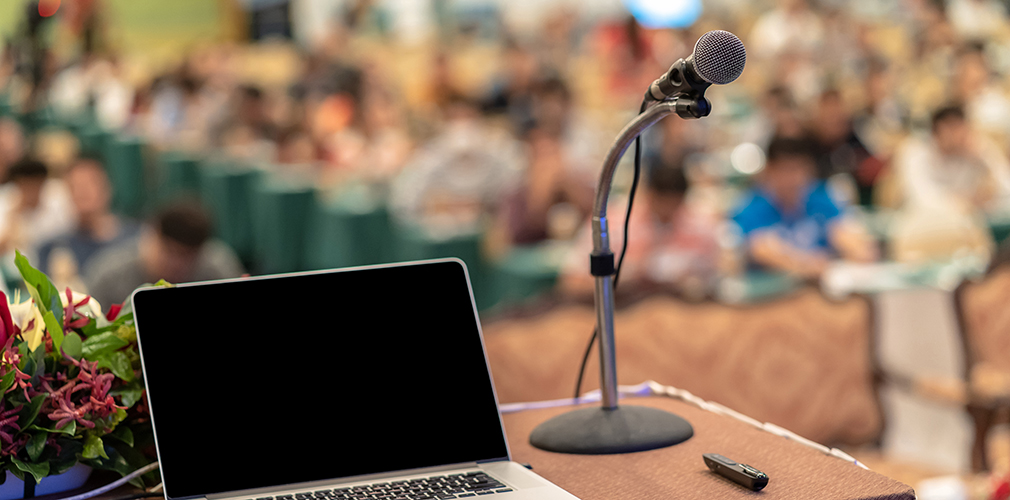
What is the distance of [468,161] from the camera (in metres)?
5.48

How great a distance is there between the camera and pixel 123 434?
1183mm

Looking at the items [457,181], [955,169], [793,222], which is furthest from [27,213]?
[955,169]

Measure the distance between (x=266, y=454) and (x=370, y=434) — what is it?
120mm

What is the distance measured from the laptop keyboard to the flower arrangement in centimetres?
21

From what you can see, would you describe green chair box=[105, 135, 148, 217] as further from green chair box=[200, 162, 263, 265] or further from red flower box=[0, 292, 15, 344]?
red flower box=[0, 292, 15, 344]

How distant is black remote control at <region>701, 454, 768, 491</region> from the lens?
1.10 metres

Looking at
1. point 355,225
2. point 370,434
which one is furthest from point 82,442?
point 355,225

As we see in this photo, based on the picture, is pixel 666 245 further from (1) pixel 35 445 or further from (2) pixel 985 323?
(1) pixel 35 445

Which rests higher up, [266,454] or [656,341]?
[266,454]

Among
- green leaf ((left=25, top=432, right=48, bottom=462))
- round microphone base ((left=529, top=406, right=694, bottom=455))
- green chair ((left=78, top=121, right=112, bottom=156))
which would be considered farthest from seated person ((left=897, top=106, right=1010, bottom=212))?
green chair ((left=78, top=121, right=112, bottom=156))

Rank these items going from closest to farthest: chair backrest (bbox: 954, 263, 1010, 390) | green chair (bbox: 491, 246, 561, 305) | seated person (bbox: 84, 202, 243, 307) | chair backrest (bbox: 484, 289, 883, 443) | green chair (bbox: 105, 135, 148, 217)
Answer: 1. chair backrest (bbox: 484, 289, 883, 443)
2. chair backrest (bbox: 954, 263, 1010, 390)
3. seated person (bbox: 84, 202, 243, 307)
4. green chair (bbox: 491, 246, 561, 305)
5. green chair (bbox: 105, 135, 148, 217)

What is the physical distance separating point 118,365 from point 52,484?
0.15 metres

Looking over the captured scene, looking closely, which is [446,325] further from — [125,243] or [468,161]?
[468,161]

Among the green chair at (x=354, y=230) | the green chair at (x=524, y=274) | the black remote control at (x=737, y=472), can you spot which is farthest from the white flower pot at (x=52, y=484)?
the green chair at (x=354, y=230)
